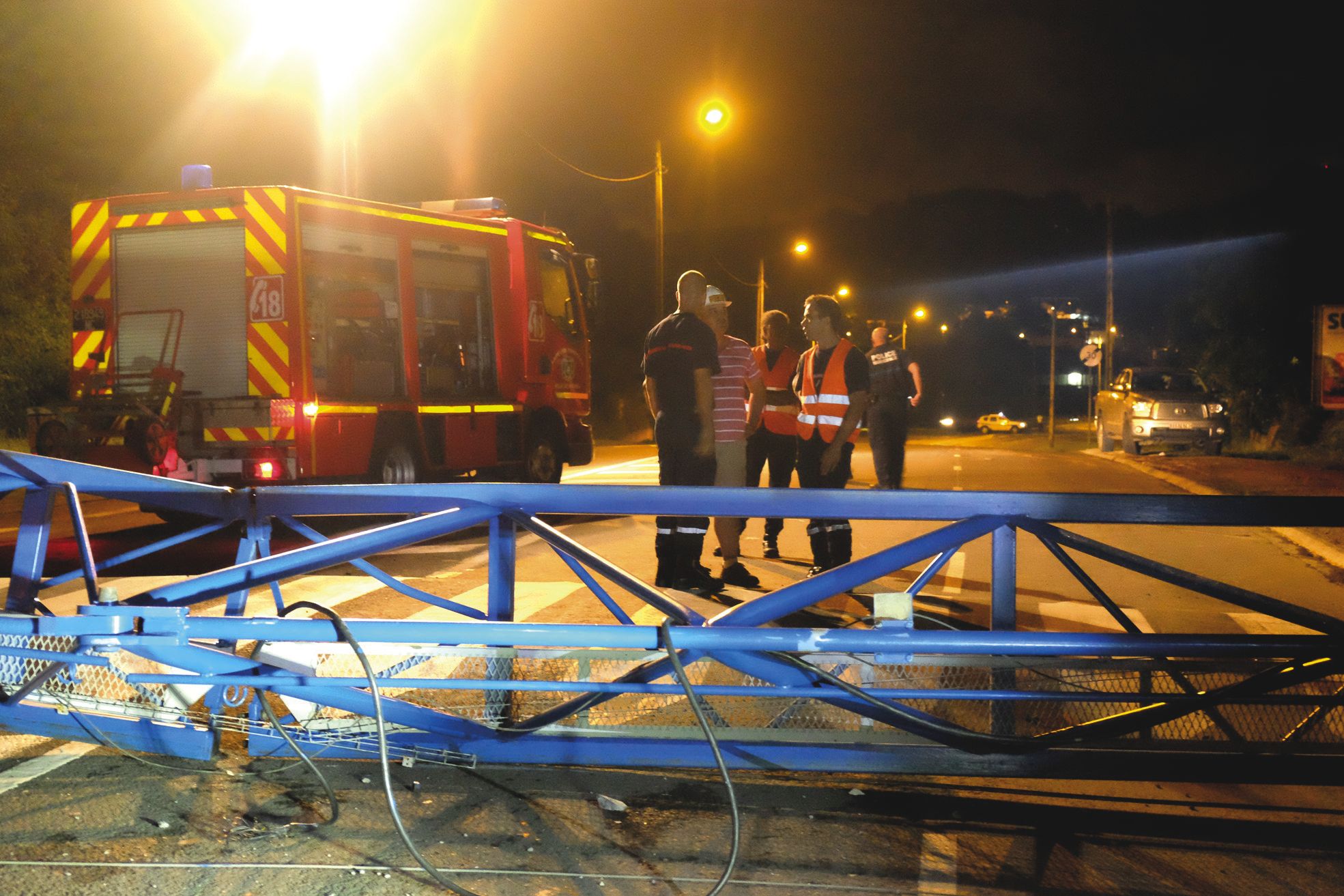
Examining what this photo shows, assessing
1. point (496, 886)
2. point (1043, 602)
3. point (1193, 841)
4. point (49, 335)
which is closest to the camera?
point (496, 886)

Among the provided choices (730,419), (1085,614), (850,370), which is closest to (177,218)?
(730,419)

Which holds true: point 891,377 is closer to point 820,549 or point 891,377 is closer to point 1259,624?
point 820,549

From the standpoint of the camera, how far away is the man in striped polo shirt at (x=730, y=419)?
7.77 metres

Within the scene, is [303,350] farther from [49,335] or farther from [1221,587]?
[49,335]

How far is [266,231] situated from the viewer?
1072 centimetres

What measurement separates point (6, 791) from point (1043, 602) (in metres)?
5.75

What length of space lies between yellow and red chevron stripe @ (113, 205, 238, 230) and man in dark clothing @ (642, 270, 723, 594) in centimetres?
549

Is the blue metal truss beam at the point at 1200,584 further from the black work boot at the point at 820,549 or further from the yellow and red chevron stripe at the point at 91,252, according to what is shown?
the yellow and red chevron stripe at the point at 91,252

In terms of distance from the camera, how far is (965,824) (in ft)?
11.4

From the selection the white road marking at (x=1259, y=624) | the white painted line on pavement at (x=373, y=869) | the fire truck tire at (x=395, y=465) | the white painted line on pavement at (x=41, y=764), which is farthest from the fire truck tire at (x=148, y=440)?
the white road marking at (x=1259, y=624)

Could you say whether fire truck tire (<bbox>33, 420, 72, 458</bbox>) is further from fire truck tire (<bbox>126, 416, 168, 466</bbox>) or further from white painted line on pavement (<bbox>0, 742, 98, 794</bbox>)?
white painted line on pavement (<bbox>0, 742, 98, 794</bbox>)

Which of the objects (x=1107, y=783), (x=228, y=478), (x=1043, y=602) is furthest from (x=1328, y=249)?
(x=1107, y=783)

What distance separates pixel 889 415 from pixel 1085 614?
3.06m

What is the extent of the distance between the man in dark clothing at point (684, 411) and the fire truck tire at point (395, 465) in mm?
4915
